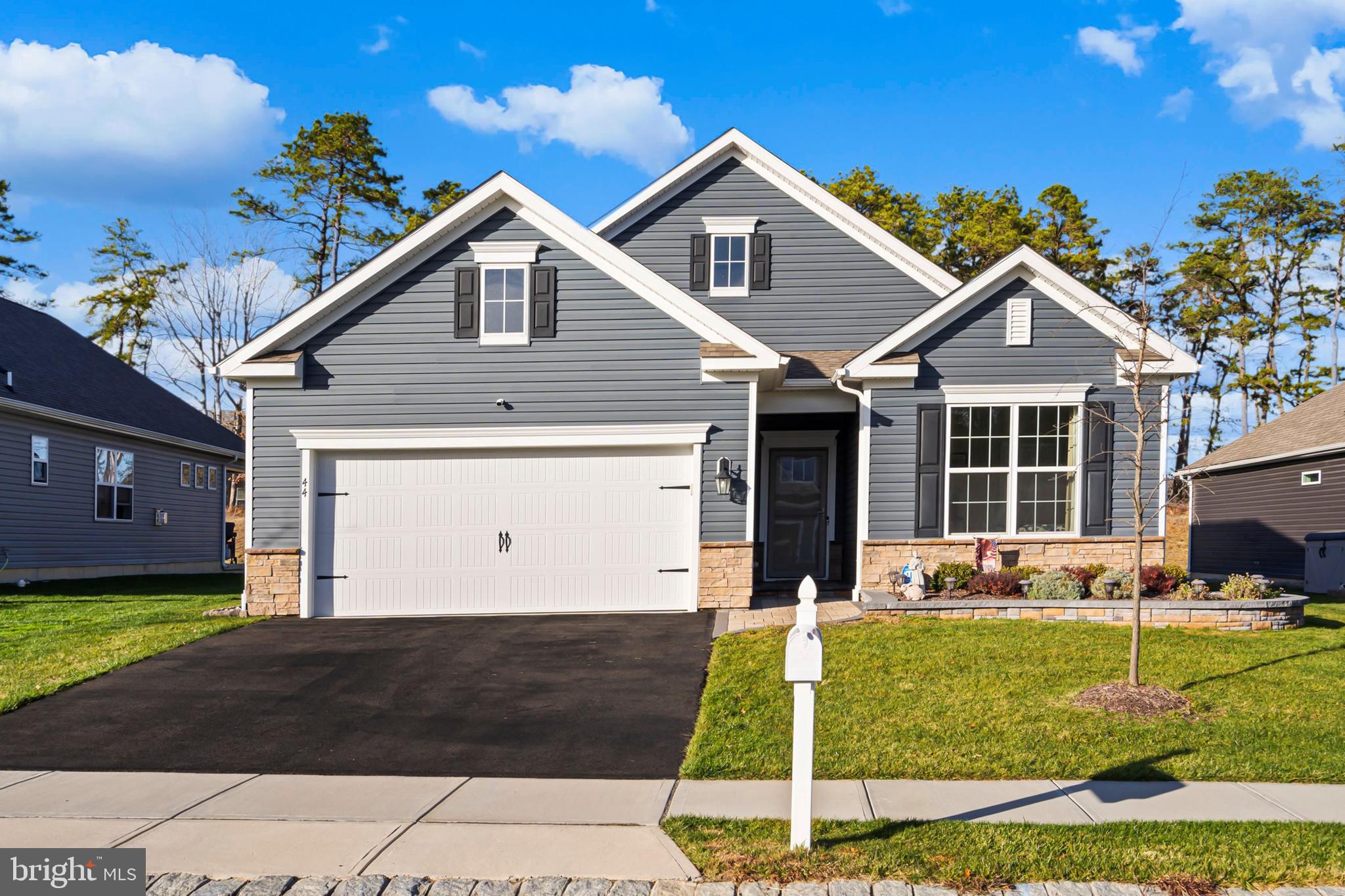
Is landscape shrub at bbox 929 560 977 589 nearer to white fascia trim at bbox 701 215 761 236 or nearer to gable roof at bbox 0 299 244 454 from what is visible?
white fascia trim at bbox 701 215 761 236

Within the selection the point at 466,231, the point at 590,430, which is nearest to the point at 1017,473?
the point at 590,430

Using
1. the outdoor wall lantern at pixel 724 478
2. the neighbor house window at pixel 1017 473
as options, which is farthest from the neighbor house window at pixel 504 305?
the neighbor house window at pixel 1017 473

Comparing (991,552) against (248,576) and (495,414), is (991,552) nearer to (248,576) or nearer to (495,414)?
(495,414)

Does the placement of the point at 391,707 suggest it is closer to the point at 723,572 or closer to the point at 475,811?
the point at 475,811

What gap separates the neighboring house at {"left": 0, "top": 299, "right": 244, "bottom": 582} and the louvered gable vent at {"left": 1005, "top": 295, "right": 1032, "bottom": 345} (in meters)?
16.9

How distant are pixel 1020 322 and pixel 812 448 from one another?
4014 mm

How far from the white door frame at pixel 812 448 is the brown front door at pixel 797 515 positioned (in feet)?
0.13

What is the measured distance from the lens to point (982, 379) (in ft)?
42.3

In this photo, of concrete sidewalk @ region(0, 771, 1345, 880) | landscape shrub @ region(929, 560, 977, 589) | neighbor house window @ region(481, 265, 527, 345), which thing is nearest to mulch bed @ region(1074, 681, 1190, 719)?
concrete sidewalk @ region(0, 771, 1345, 880)

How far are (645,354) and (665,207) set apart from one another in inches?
181

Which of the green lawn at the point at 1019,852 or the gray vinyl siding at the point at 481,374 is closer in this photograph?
the green lawn at the point at 1019,852

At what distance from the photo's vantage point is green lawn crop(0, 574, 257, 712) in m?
9.09

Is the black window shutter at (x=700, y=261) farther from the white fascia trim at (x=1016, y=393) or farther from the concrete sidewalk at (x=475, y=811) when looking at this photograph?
the concrete sidewalk at (x=475, y=811)

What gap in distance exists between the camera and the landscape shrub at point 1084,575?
37.8 ft
